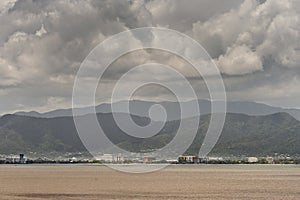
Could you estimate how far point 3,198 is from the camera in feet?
308

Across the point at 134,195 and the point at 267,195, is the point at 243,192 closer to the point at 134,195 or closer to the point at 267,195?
the point at 267,195

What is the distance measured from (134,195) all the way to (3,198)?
2091cm

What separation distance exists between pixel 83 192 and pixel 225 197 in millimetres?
25845

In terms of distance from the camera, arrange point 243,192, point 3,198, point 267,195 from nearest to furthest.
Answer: point 3,198 → point 267,195 → point 243,192

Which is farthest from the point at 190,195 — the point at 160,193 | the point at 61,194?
the point at 61,194

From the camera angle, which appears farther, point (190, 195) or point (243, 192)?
point (243, 192)

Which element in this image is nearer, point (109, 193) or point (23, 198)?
point (23, 198)

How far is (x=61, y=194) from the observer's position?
101750mm

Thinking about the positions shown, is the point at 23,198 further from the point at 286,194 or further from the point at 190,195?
the point at 286,194

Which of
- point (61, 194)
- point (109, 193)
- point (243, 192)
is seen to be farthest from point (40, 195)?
point (243, 192)

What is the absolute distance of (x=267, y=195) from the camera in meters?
100

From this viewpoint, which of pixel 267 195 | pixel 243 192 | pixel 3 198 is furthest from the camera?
pixel 243 192

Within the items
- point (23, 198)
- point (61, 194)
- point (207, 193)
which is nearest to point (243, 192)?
point (207, 193)

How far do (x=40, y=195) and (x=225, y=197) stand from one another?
30679mm
